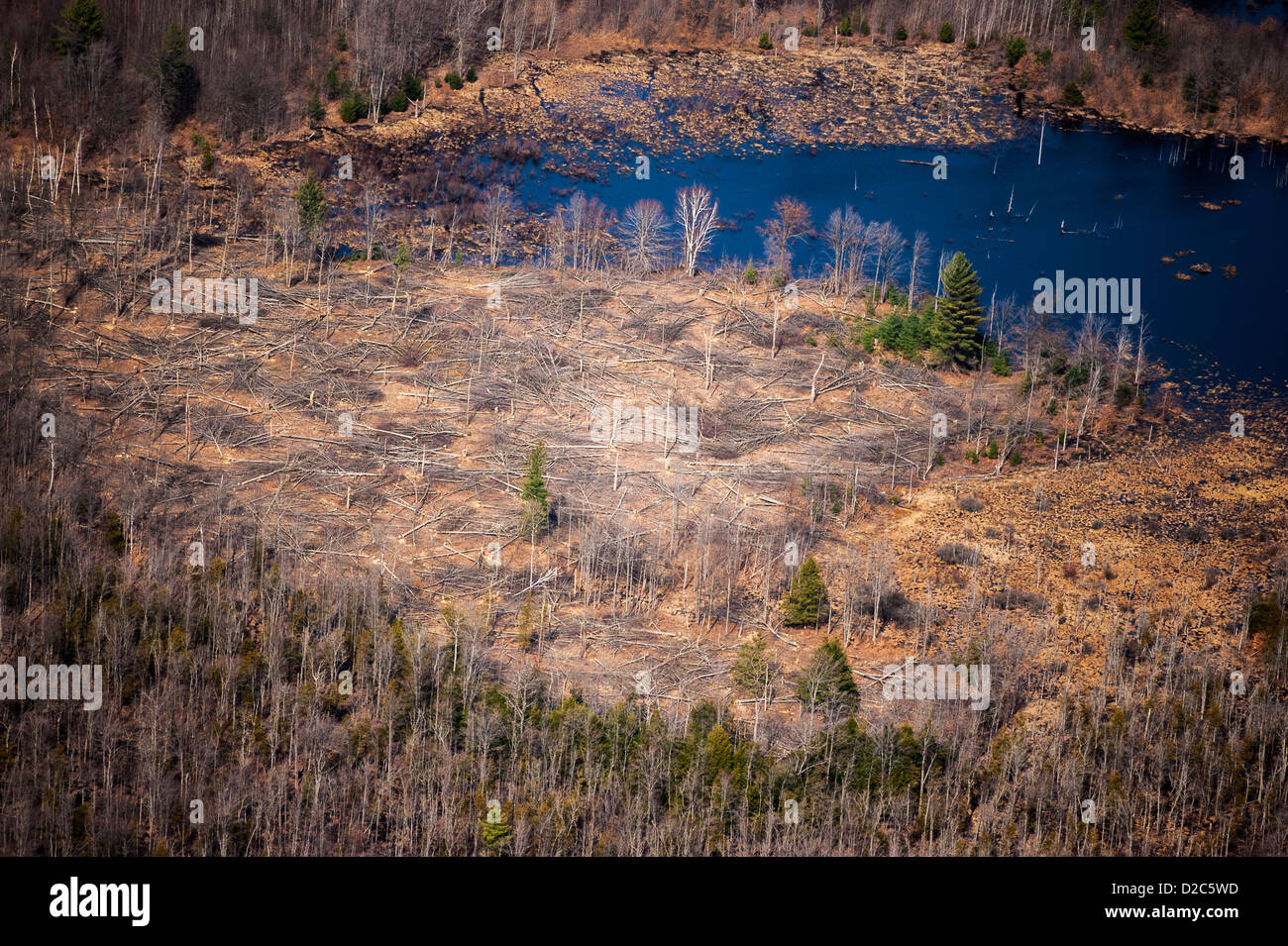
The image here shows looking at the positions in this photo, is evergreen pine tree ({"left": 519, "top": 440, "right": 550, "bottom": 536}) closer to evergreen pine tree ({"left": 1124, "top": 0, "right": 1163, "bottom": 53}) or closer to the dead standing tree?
the dead standing tree

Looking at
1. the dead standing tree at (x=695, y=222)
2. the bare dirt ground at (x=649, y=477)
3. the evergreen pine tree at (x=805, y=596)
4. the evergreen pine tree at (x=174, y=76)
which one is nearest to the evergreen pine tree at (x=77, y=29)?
the evergreen pine tree at (x=174, y=76)

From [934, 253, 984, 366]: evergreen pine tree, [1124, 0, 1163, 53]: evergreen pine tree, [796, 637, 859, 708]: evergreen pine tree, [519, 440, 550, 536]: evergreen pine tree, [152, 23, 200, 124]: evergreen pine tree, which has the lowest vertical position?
[796, 637, 859, 708]: evergreen pine tree

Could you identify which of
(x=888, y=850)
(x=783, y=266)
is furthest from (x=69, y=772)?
(x=783, y=266)

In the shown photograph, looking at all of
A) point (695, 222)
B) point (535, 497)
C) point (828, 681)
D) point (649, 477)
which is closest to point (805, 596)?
point (828, 681)

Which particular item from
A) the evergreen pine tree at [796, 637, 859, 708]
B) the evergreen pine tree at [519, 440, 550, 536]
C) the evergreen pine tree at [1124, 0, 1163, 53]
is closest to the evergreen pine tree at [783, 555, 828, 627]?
the evergreen pine tree at [796, 637, 859, 708]

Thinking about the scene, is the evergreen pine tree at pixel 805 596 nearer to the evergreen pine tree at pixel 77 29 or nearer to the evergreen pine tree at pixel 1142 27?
the evergreen pine tree at pixel 1142 27

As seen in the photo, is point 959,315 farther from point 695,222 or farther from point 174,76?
point 174,76

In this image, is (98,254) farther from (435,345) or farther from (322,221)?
(435,345)
